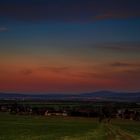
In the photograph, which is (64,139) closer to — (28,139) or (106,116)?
(28,139)

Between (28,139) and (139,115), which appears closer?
(28,139)

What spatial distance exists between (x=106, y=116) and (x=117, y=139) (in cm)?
13325

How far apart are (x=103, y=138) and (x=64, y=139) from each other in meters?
6.30

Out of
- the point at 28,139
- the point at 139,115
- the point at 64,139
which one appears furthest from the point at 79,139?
the point at 139,115

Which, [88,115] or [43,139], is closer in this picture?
[43,139]

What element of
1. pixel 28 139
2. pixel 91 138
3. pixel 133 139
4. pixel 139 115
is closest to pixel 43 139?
pixel 28 139

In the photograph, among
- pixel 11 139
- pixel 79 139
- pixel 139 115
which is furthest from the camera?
pixel 139 115

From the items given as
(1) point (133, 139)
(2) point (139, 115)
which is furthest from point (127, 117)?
(1) point (133, 139)

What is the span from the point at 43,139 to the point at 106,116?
13702 cm

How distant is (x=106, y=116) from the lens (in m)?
196

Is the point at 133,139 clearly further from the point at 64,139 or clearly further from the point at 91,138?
the point at 64,139

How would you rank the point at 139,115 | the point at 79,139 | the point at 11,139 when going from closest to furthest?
the point at 11,139
the point at 79,139
the point at 139,115

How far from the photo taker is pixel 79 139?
62.8 m

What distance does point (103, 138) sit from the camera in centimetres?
6494
